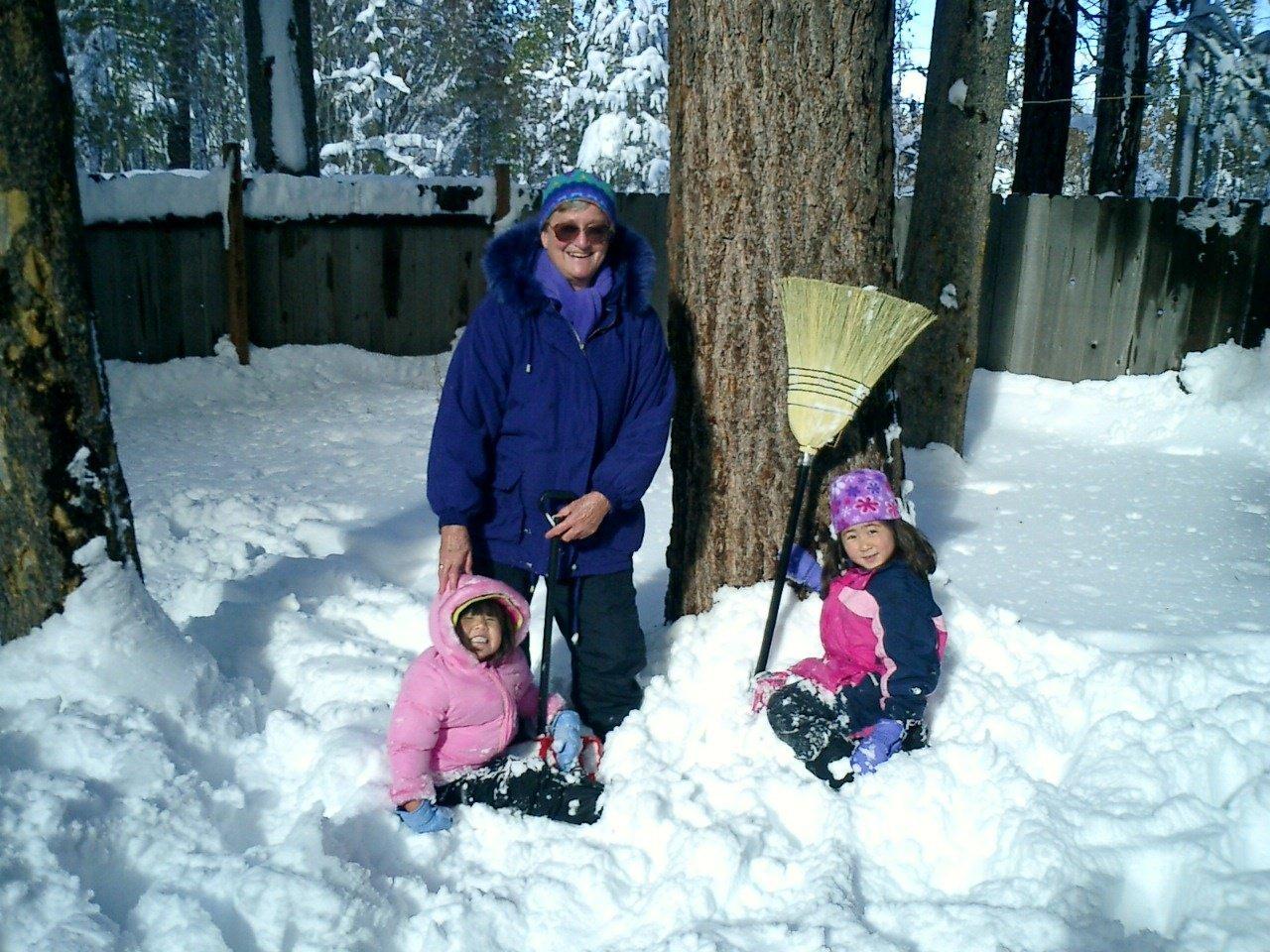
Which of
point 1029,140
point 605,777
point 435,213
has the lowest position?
point 605,777

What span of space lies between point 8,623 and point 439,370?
262 inches

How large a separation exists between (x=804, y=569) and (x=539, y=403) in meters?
1.08

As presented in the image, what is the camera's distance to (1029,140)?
8.92 m

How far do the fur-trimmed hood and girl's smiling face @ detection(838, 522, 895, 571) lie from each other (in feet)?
2.98

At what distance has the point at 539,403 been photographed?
2.84 metres

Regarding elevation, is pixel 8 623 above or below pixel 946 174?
below

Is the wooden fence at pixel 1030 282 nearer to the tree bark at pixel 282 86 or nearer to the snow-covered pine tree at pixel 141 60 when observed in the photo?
the tree bark at pixel 282 86

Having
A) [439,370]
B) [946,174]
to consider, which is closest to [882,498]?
[946,174]

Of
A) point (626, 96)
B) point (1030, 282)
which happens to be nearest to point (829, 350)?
point (1030, 282)

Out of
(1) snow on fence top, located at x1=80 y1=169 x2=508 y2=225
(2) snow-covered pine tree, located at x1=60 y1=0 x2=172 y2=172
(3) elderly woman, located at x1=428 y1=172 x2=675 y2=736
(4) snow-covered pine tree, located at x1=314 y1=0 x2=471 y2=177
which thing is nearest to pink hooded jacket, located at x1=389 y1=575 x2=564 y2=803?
(3) elderly woman, located at x1=428 y1=172 x2=675 y2=736

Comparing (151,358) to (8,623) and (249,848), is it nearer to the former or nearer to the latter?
(8,623)

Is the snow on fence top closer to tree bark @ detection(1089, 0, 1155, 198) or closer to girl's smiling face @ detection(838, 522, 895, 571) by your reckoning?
tree bark @ detection(1089, 0, 1155, 198)

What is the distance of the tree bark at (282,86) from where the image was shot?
962cm

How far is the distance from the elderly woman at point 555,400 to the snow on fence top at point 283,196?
5.85m
